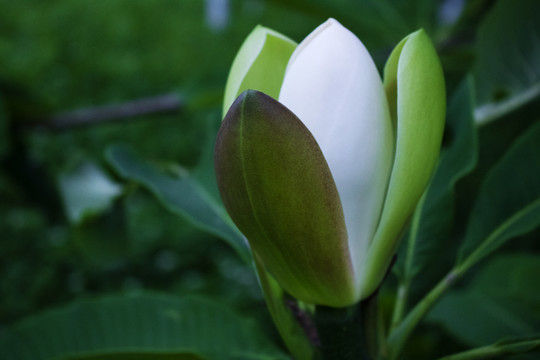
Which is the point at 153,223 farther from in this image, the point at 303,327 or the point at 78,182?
the point at 303,327

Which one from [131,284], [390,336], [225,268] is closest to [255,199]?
[390,336]

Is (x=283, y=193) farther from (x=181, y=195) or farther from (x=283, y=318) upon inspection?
(x=181, y=195)

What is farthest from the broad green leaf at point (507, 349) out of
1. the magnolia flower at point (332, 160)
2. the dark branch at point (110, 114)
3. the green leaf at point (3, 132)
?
the green leaf at point (3, 132)

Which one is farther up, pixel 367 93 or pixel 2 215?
pixel 367 93

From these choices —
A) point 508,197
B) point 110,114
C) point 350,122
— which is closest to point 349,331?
point 350,122

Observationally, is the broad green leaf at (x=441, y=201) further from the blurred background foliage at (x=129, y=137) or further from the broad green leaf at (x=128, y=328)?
the broad green leaf at (x=128, y=328)

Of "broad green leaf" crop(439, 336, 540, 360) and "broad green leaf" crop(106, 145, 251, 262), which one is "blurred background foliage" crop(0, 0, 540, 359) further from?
"broad green leaf" crop(439, 336, 540, 360)

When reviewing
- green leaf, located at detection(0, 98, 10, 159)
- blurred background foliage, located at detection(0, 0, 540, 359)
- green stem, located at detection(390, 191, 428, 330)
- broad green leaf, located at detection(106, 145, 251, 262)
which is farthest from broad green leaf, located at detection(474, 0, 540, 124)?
green leaf, located at detection(0, 98, 10, 159)

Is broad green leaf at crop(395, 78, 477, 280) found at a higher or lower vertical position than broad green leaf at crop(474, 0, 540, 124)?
lower
